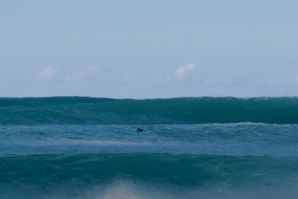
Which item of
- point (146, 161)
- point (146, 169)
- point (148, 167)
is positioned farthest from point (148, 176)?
point (146, 161)

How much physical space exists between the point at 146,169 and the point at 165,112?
67.2ft

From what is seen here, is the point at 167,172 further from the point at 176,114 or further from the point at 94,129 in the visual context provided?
the point at 176,114

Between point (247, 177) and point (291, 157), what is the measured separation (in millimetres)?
2998

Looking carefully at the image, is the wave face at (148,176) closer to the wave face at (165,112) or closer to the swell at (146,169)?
the swell at (146,169)

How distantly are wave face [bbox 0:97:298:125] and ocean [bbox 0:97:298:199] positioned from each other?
68 cm

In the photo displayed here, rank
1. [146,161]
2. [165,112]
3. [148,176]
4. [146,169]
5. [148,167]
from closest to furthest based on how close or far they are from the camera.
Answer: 1. [148,176]
2. [146,169]
3. [148,167]
4. [146,161]
5. [165,112]

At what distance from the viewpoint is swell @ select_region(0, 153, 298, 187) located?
17734 mm

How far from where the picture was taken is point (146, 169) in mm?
18812

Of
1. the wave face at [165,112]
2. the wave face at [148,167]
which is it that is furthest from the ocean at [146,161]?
the wave face at [165,112]

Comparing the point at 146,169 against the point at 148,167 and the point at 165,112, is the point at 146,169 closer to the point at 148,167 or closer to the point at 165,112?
the point at 148,167

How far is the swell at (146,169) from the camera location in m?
17.7

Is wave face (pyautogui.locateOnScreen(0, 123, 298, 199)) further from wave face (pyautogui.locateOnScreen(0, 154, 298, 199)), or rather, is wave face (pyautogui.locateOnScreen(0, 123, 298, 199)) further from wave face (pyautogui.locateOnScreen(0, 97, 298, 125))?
wave face (pyautogui.locateOnScreen(0, 97, 298, 125))

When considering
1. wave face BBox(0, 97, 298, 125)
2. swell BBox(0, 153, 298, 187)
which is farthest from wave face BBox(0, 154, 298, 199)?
wave face BBox(0, 97, 298, 125)

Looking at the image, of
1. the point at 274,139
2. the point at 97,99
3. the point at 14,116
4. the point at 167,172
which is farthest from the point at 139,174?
the point at 97,99
